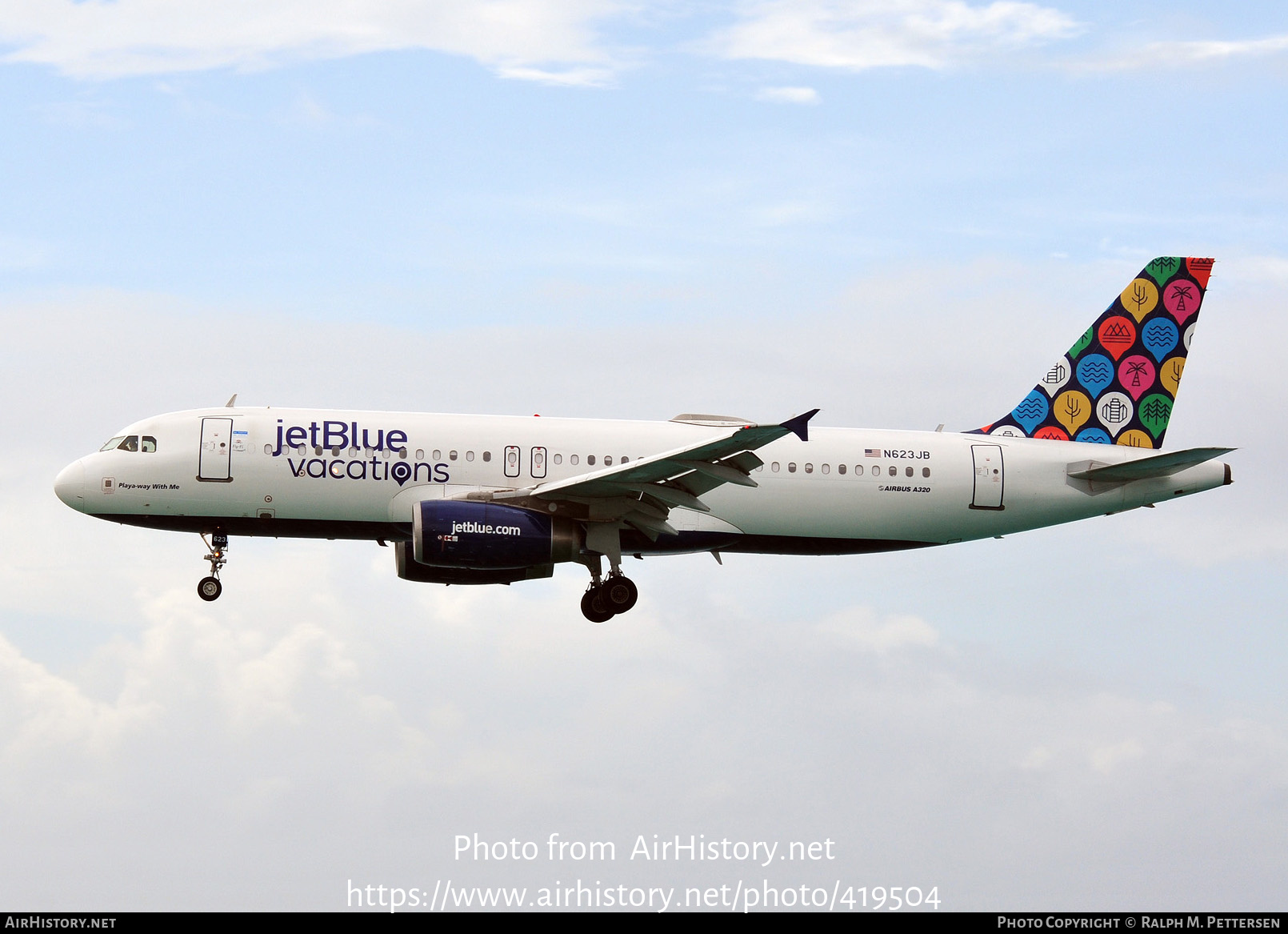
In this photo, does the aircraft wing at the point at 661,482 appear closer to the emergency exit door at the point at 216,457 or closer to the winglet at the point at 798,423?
the winglet at the point at 798,423

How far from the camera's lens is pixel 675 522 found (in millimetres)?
32438

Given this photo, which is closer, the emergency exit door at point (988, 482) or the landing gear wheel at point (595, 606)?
the landing gear wheel at point (595, 606)

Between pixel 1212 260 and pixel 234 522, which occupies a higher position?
pixel 1212 260

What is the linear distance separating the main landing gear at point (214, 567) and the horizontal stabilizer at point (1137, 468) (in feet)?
60.7

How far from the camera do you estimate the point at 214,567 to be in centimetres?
3198

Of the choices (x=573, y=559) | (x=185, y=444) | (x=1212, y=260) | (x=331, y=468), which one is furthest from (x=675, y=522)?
(x=1212, y=260)

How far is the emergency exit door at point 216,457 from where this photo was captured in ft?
102

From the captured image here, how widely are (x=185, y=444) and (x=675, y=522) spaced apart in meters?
10.2

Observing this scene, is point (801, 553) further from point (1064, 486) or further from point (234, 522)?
point (234, 522)

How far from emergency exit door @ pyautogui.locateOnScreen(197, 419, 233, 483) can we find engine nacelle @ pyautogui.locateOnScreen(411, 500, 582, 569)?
4.08m

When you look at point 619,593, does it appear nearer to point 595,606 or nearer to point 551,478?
point 595,606

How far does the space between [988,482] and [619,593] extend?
8573mm

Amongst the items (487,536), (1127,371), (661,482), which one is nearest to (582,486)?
(661,482)

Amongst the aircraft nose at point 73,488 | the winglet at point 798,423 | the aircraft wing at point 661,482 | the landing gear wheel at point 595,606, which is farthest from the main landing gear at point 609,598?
the aircraft nose at point 73,488
